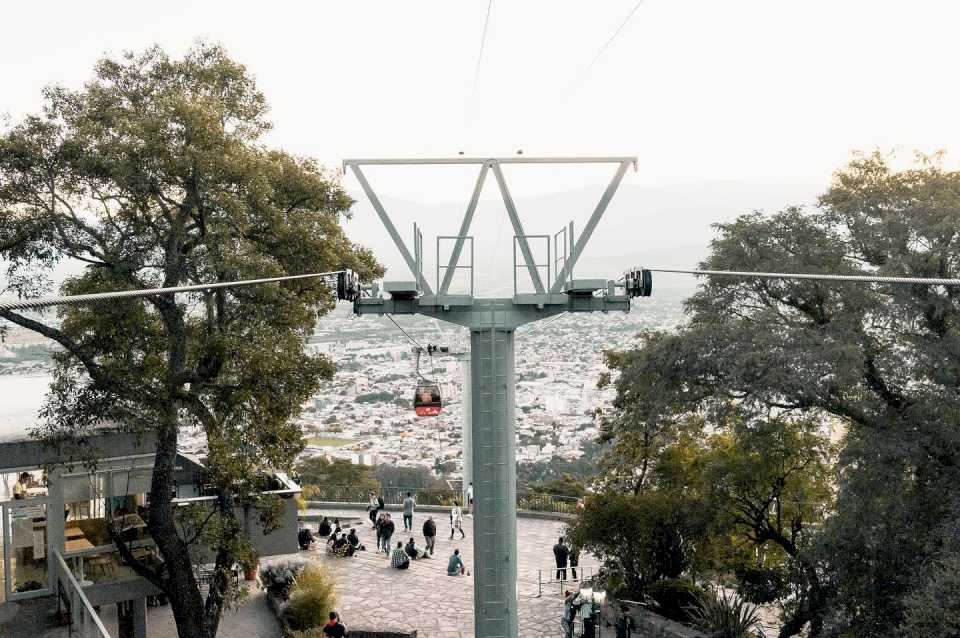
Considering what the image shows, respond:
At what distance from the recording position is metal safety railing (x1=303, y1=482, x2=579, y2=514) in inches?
1096

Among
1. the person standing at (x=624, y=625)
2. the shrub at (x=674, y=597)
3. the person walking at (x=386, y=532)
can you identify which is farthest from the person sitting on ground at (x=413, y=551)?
the person standing at (x=624, y=625)

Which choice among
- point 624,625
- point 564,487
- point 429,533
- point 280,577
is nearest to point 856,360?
point 624,625

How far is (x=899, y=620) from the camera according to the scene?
13.2m

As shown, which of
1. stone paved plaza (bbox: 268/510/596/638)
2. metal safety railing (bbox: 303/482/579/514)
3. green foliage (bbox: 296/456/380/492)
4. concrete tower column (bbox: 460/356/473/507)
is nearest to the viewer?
stone paved plaza (bbox: 268/510/596/638)

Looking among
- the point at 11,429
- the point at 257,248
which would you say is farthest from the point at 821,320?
the point at 11,429

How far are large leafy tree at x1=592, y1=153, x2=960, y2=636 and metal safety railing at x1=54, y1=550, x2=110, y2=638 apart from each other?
1008 cm

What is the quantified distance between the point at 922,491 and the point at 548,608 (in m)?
8.51

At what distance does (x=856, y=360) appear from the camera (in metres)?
14.1

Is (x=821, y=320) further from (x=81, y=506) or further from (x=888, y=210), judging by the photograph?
(x=81, y=506)

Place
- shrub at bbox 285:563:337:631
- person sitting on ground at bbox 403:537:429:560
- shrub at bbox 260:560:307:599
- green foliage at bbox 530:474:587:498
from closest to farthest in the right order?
1. shrub at bbox 285:563:337:631
2. shrub at bbox 260:560:307:599
3. person sitting on ground at bbox 403:537:429:560
4. green foliage at bbox 530:474:587:498

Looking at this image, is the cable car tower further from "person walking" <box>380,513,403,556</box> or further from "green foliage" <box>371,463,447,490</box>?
"green foliage" <box>371,463,447,490</box>

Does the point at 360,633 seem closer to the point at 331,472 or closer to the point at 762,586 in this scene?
the point at 762,586

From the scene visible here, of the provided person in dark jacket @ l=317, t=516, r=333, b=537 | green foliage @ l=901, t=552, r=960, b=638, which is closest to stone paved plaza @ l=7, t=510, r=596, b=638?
person in dark jacket @ l=317, t=516, r=333, b=537

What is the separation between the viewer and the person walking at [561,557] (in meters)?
21.1
